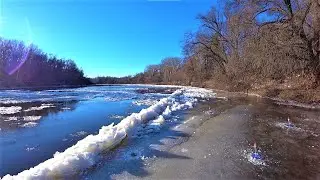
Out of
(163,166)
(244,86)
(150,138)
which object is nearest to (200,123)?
(150,138)

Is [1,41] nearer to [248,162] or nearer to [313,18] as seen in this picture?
[313,18]

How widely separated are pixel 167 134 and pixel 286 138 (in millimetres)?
3508

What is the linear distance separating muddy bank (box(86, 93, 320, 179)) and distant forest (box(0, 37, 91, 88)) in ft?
219

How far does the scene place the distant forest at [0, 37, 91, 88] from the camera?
3036 inches

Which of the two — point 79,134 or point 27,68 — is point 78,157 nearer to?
point 79,134

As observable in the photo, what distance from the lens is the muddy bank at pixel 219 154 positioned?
20.3 ft

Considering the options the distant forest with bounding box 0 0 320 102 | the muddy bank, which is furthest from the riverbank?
the muddy bank

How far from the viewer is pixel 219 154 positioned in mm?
7711

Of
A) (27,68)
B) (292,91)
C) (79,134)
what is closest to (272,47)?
(292,91)

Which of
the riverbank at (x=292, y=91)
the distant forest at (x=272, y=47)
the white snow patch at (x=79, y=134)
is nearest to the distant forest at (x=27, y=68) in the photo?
the distant forest at (x=272, y=47)

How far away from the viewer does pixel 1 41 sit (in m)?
85.0

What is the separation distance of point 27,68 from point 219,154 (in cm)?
8663

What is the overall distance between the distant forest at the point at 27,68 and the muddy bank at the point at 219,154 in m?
66.9

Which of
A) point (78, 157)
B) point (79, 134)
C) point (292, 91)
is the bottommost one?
point (79, 134)
